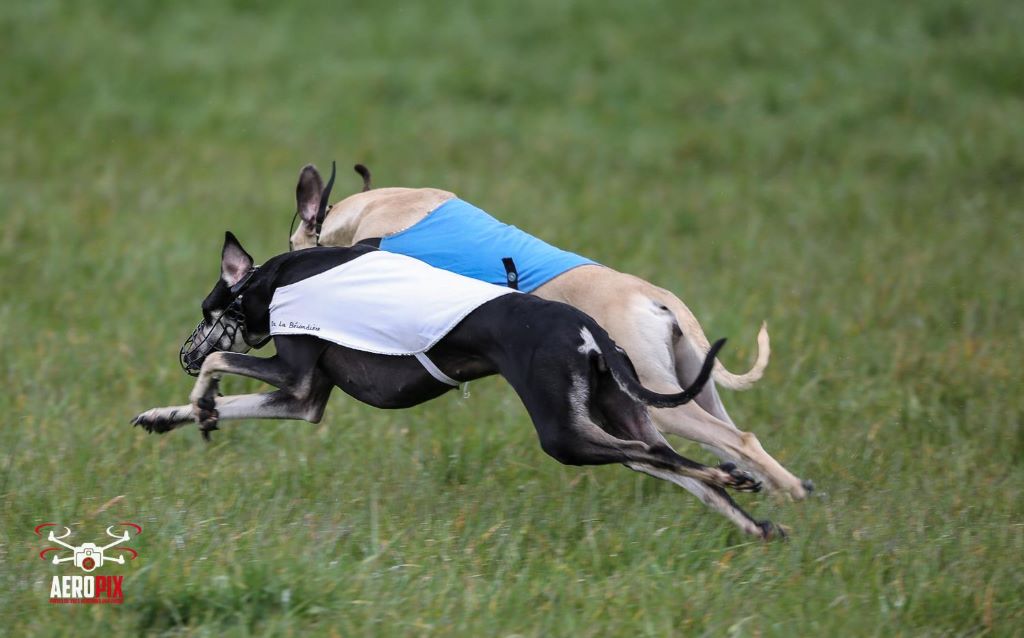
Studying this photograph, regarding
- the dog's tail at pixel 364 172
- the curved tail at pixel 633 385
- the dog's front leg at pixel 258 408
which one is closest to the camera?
the curved tail at pixel 633 385

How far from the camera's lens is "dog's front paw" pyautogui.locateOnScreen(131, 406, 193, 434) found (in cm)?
537

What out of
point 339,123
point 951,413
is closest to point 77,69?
point 339,123

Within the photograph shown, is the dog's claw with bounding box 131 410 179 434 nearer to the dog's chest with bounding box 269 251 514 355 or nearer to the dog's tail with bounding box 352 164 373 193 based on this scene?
the dog's chest with bounding box 269 251 514 355

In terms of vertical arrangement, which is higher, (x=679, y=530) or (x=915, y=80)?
(x=915, y=80)

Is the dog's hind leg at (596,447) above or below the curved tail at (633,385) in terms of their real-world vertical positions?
below

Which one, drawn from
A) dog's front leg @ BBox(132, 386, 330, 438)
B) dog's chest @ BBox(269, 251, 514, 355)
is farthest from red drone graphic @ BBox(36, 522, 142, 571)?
dog's chest @ BBox(269, 251, 514, 355)

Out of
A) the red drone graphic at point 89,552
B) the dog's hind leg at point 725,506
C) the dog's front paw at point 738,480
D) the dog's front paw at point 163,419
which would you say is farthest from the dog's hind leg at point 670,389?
the red drone graphic at point 89,552

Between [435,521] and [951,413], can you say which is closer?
[435,521]

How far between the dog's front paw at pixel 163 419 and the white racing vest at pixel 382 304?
65cm

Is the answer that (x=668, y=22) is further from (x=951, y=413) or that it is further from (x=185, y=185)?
(x=951, y=413)

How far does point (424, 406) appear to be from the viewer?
6.88 m

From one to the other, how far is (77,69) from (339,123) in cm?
313

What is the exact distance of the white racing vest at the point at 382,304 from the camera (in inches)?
188

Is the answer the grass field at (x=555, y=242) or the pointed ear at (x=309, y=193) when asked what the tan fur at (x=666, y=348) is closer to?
the grass field at (x=555, y=242)
